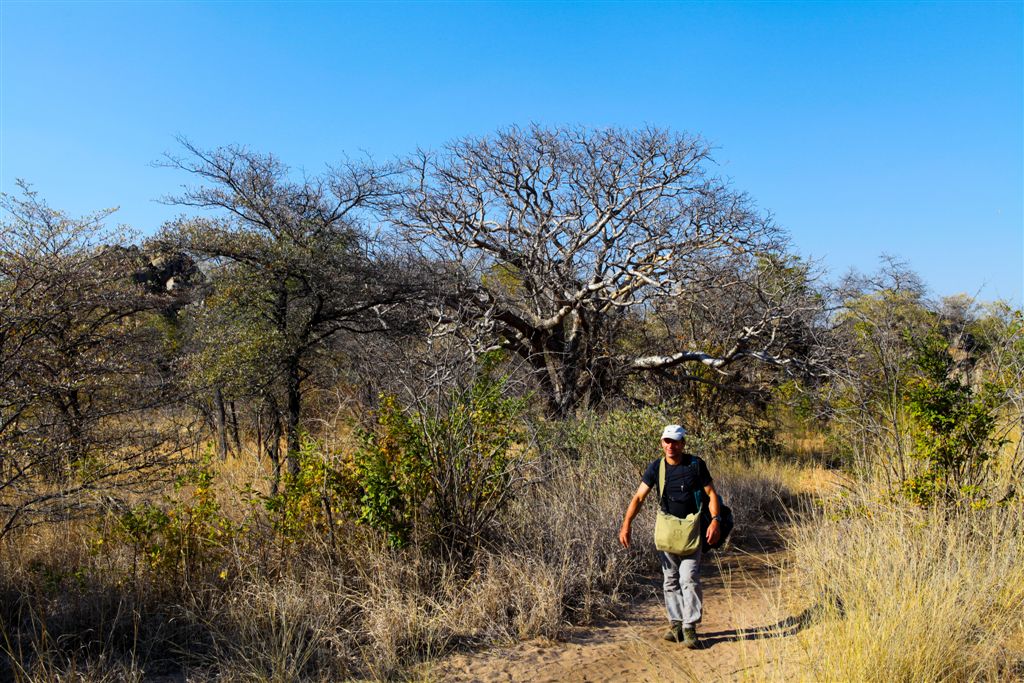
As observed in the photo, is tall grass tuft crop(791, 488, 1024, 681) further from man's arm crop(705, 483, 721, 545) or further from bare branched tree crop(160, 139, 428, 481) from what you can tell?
bare branched tree crop(160, 139, 428, 481)

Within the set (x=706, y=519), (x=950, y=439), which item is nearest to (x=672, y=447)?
(x=706, y=519)

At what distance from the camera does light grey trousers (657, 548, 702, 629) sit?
5215 mm

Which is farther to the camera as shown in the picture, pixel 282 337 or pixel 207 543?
pixel 282 337

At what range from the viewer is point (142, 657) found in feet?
15.7

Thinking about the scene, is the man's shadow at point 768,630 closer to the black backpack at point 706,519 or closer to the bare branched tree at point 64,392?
the black backpack at point 706,519

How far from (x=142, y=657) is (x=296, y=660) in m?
1.08

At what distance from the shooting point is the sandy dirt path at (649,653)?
4.58m

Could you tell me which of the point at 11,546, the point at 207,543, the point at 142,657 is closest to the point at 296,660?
the point at 142,657

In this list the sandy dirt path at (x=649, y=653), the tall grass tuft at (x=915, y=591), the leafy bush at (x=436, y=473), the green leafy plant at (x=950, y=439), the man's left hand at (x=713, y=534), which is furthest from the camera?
the green leafy plant at (x=950, y=439)

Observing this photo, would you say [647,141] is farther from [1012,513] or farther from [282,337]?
[1012,513]

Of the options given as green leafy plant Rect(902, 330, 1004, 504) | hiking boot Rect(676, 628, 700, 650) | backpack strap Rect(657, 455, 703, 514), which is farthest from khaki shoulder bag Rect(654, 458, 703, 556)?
green leafy plant Rect(902, 330, 1004, 504)

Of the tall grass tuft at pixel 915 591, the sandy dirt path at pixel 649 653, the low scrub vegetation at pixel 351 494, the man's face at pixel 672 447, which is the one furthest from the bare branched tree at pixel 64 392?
the tall grass tuft at pixel 915 591

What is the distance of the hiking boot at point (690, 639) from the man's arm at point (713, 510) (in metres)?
0.65

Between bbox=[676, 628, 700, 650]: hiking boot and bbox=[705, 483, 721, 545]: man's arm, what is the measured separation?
65 centimetres
